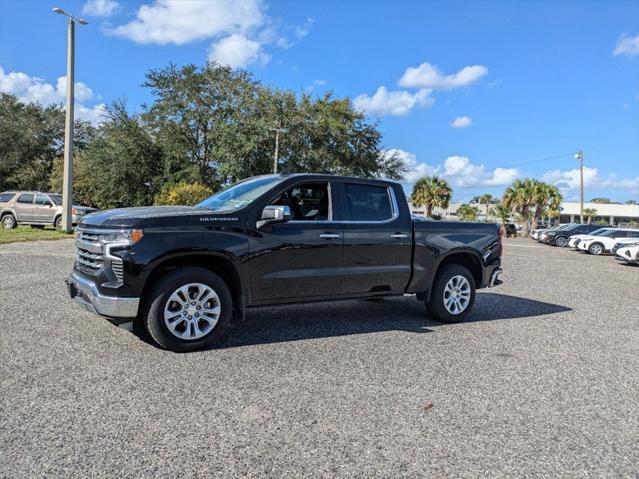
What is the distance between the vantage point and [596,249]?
24.3 m

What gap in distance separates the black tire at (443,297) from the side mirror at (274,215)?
2.57 meters

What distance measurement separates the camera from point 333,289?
567 centimetres

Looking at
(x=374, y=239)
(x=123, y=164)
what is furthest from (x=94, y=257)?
(x=123, y=164)

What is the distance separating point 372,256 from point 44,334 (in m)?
3.77

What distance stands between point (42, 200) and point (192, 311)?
1929 cm

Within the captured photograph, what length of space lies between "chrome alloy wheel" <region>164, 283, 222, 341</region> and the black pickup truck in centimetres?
1

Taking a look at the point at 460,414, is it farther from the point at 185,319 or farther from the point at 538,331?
the point at 538,331

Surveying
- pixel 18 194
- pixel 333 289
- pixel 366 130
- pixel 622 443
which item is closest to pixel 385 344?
pixel 333 289

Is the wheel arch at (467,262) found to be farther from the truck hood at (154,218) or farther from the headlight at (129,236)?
the headlight at (129,236)

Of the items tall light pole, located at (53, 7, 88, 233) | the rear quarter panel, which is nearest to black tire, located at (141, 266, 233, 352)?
the rear quarter panel

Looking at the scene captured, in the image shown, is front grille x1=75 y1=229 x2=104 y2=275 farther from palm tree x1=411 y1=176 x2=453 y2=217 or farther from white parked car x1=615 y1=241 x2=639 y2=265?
palm tree x1=411 y1=176 x2=453 y2=217

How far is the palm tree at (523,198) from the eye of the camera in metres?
50.4

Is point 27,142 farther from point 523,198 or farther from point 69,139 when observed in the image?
point 523,198

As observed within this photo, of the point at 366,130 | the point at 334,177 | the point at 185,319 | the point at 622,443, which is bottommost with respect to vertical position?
the point at 622,443
